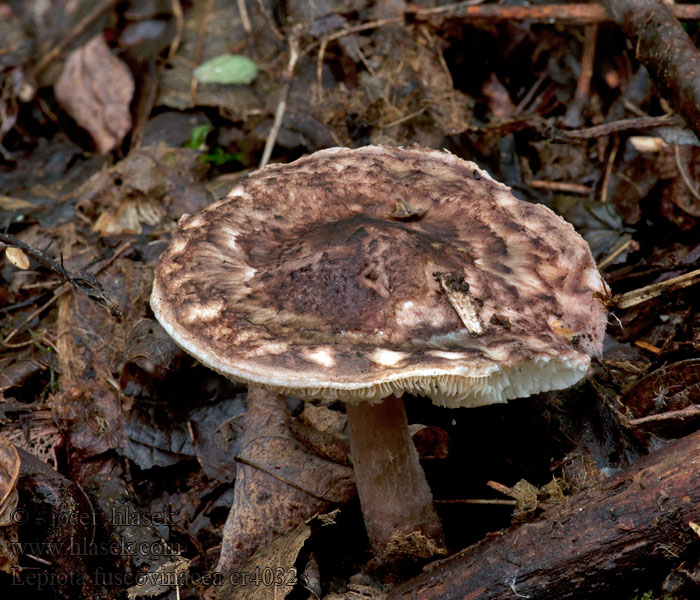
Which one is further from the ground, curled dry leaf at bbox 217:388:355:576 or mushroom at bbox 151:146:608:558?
mushroom at bbox 151:146:608:558

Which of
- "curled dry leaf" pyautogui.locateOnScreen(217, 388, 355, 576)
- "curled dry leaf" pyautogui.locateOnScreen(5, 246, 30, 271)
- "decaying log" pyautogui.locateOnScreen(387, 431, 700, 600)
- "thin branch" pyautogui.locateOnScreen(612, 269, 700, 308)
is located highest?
"curled dry leaf" pyautogui.locateOnScreen(5, 246, 30, 271)

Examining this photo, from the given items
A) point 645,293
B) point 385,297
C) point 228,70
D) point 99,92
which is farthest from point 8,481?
point 228,70

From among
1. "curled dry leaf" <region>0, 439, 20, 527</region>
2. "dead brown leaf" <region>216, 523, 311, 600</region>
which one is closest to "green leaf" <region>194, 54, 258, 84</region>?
"curled dry leaf" <region>0, 439, 20, 527</region>

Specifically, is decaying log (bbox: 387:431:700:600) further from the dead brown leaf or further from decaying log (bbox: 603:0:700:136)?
decaying log (bbox: 603:0:700:136)

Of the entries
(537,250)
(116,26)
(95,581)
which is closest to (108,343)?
(95,581)

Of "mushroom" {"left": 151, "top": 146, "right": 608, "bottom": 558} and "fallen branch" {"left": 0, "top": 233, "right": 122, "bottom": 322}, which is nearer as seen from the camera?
"mushroom" {"left": 151, "top": 146, "right": 608, "bottom": 558}

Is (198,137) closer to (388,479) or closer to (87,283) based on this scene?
(87,283)
